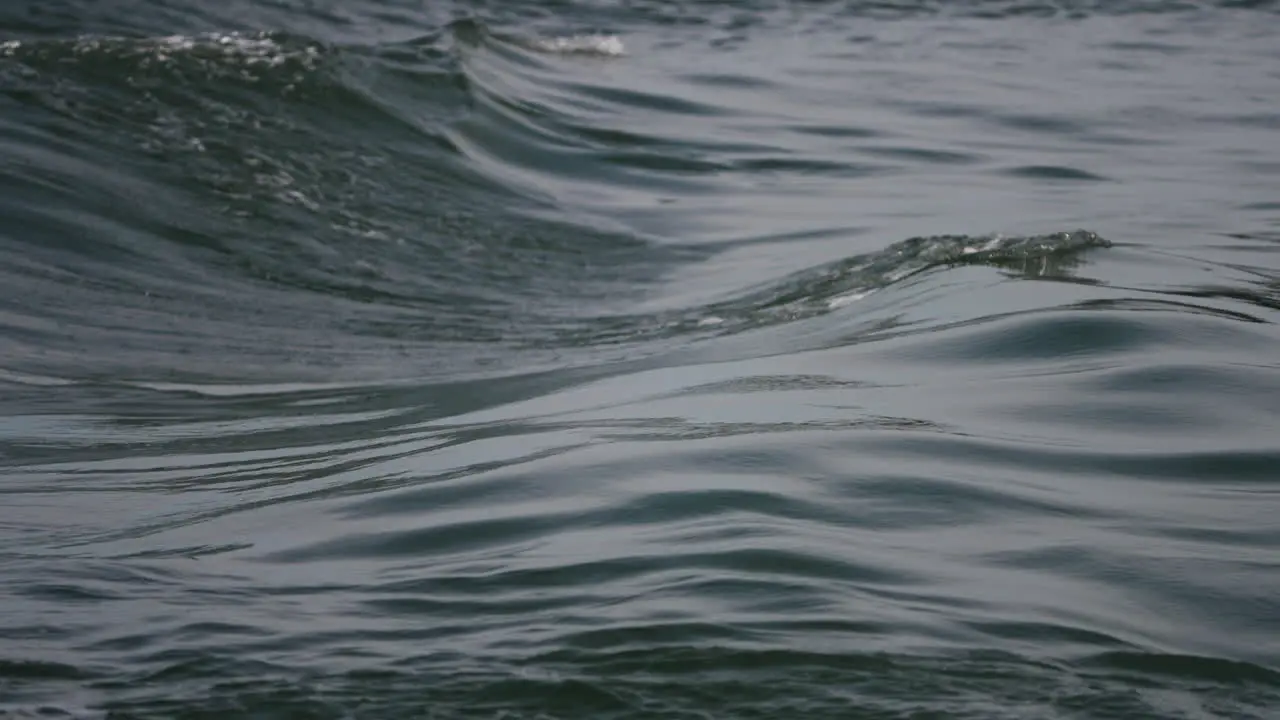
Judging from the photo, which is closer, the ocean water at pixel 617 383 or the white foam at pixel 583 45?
the ocean water at pixel 617 383

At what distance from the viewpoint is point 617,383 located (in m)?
5.28

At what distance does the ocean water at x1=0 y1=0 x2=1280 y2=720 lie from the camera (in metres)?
2.91

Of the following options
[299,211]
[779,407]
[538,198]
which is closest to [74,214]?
[299,211]

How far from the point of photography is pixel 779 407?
455 cm

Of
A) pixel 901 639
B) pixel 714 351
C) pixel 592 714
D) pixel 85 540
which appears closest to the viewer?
pixel 592 714

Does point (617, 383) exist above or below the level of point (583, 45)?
below

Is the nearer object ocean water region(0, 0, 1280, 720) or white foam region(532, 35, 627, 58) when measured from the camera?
ocean water region(0, 0, 1280, 720)

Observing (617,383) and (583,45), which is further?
(583,45)

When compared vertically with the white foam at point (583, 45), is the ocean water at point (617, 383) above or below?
below

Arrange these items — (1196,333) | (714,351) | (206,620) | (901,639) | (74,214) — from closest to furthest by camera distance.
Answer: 1. (901,639)
2. (206,620)
3. (1196,333)
4. (714,351)
5. (74,214)

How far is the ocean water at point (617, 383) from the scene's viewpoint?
9.56 ft

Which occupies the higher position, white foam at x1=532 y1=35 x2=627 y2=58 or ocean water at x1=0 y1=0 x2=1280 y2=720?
white foam at x1=532 y1=35 x2=627 y2=58

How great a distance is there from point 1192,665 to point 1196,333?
97.5 inches

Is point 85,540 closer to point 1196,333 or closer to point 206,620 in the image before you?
point 206,620
